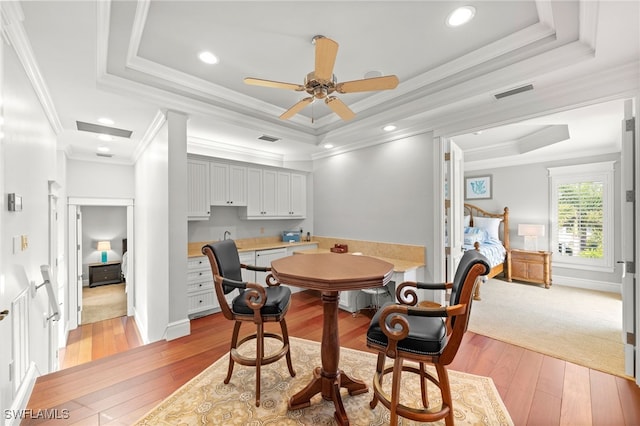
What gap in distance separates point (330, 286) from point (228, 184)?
333cm

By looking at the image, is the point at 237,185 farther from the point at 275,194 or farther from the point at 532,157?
the point at 532,157

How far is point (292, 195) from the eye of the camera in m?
5.31

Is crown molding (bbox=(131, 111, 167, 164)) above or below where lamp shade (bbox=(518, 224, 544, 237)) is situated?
above

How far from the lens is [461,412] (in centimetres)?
185

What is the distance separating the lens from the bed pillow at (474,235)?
220 inches

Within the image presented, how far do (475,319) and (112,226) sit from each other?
9149 mm

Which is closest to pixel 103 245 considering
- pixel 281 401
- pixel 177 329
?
pixel 177 329

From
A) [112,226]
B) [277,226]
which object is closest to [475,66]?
[277,226]

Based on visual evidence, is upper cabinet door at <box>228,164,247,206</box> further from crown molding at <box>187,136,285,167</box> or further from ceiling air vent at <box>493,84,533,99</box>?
ceiling air vent at <box>493,84,533,99</box>

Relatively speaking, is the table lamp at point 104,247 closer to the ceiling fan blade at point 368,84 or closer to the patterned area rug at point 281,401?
the patterned area rug at point 281,401

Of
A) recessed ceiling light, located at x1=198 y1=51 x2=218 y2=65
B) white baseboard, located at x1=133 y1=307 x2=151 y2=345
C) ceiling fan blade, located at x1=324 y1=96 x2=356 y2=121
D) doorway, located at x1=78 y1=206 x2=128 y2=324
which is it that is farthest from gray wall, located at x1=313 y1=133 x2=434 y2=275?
doorway, located at x1=78 y1=206 x2=128 y2=324

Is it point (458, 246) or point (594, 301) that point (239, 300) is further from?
point (594, 301)

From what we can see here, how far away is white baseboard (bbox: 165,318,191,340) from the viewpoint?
9.57 feet

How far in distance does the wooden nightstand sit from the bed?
4.9 inches
